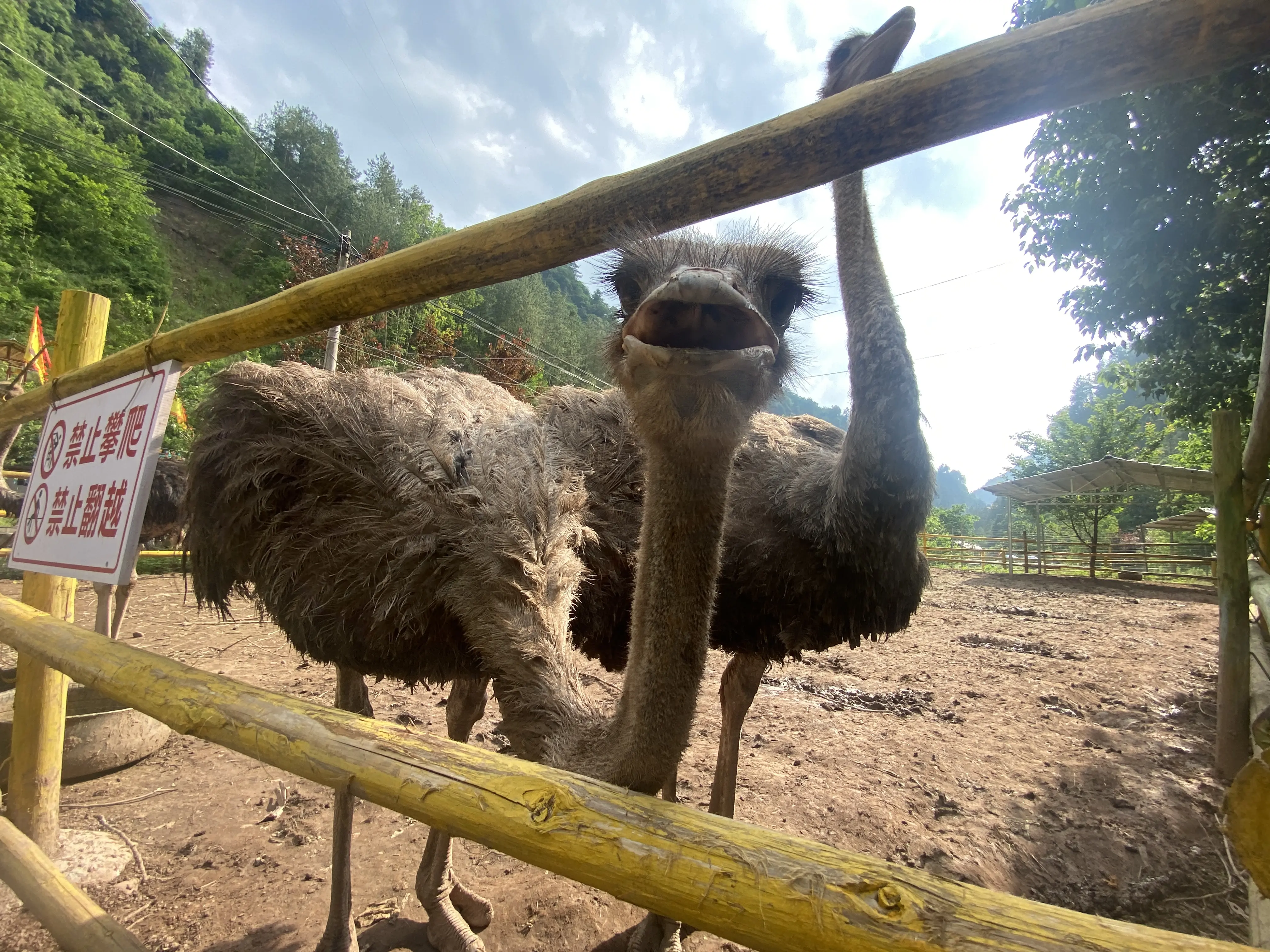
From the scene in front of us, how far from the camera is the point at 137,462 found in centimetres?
145

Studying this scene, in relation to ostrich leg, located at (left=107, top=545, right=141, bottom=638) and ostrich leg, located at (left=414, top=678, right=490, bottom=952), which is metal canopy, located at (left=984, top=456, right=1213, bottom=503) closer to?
ostrich leg, located at (left=414, top=678, right=490, bottom=952)

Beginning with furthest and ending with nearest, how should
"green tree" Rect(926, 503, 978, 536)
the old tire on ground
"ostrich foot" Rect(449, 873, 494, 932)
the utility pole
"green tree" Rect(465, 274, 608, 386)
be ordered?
"green tree" Rect(926, 503, 978, 536) → "green tree" Rect(465, 274, 608, 386) → the utility pole → the old tire on ground → "ostrich foot" Rect(449, 873, 494, 932)

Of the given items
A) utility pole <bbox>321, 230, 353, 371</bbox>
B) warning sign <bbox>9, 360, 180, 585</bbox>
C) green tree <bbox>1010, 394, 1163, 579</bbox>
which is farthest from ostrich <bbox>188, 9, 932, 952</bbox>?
green tree <bbox>1010, 394, 1163, 579</bbox>

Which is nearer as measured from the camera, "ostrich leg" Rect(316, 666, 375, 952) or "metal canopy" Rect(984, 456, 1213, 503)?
"ostrich leg" Rect(316, 666, 375, 952)

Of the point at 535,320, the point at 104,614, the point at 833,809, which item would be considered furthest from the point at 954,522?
the point at 104,614

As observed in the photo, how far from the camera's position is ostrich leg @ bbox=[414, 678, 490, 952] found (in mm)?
2383

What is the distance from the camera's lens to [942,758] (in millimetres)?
3955

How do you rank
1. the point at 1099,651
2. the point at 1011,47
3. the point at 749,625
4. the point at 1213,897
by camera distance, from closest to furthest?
the point at 1011,47, the point at 749,625, the point at 1213,897, the point at 1099,651

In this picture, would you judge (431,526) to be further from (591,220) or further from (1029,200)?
(1029,200)

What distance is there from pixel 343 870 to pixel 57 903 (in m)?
0.93

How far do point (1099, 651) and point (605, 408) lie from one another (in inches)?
277

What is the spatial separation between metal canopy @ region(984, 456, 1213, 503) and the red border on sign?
1220 cm

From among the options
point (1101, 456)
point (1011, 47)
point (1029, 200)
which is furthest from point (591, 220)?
point (1101, 456)

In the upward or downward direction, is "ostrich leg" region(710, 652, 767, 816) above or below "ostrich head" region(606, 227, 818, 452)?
below
